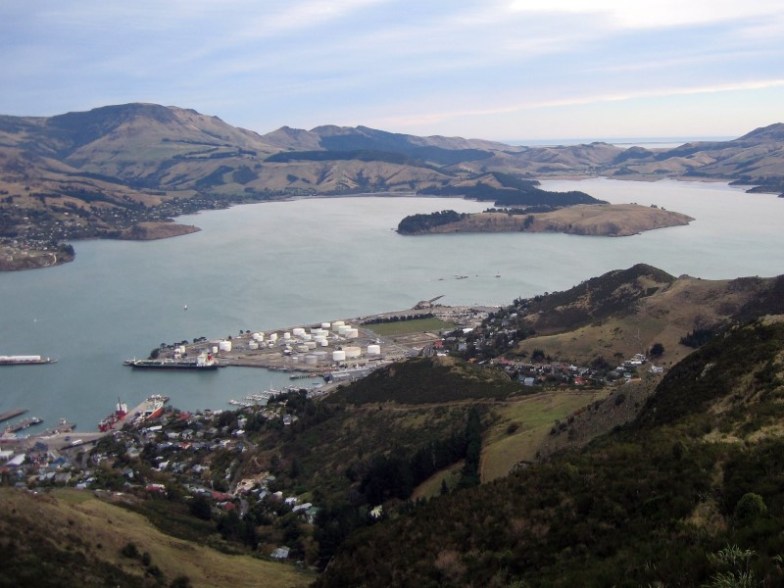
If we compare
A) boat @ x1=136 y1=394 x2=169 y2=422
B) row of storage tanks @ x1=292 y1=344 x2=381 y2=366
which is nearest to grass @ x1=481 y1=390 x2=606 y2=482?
boat @ x1=136 y1=394 x2=169 y2=422

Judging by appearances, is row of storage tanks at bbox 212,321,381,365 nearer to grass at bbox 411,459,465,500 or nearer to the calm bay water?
the calm bay water

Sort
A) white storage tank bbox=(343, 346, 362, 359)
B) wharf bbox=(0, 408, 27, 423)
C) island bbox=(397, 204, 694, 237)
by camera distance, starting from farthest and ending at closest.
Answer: island bbox=(397, 204, 694, 237) → white storage tank bbox=(343, 346, 362, 359) → wharf bbox=(0, 408, 27, 423)

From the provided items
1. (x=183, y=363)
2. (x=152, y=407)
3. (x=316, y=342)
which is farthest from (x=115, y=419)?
(x=316, y=342)

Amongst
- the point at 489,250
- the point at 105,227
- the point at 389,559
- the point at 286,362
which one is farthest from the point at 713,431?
the point at 105,227

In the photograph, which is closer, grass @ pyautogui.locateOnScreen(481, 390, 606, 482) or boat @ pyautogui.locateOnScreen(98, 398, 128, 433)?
grass @ pyautogui.locateOnScreen(481, 390, 606, 482)

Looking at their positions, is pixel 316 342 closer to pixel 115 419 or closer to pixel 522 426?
pixel 115 419

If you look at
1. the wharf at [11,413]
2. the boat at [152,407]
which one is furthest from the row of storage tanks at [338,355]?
the wharf at [11,413]
